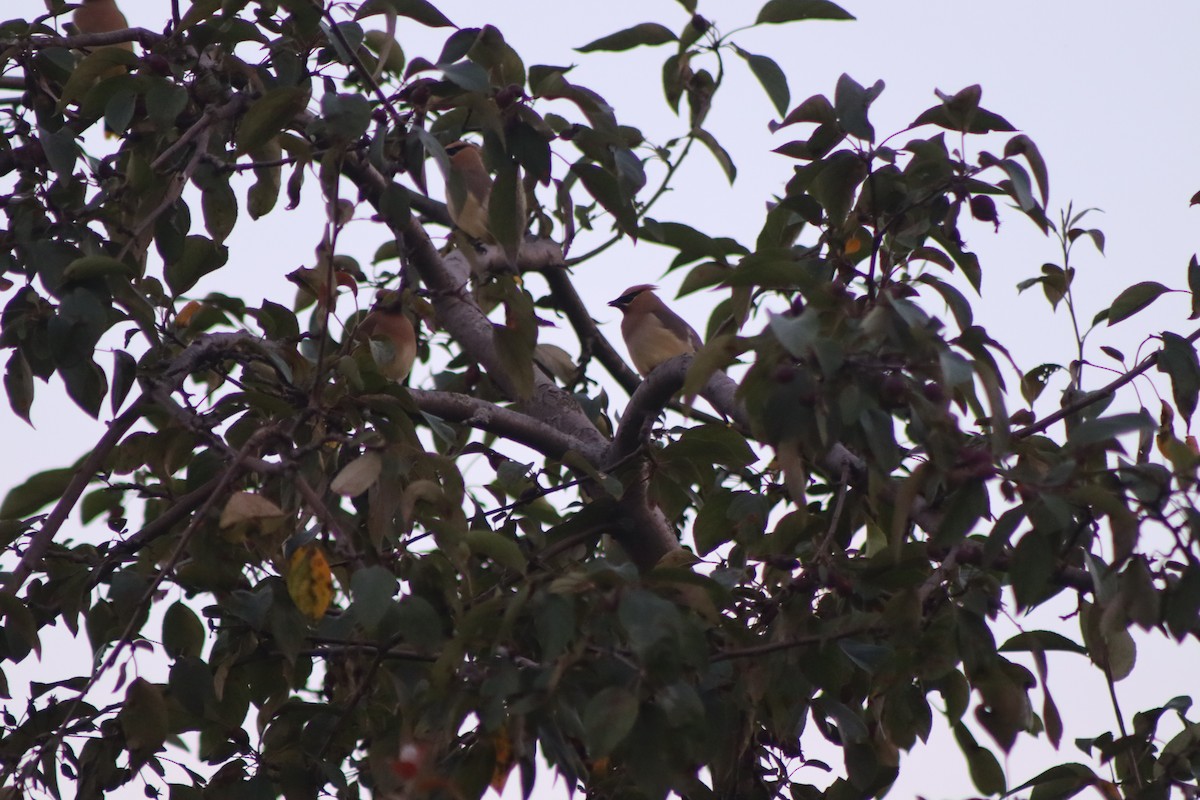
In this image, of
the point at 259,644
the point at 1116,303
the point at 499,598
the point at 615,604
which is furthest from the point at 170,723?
the point at 1116,303

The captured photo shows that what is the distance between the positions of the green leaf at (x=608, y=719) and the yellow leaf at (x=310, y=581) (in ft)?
1.53

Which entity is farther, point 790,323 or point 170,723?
point 170,723

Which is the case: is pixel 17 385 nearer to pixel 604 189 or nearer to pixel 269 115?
pixel 269 115

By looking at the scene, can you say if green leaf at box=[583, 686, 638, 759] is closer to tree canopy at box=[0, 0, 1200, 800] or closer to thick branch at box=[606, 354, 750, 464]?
tree canopy at box=[0, 0, 1200, 800]

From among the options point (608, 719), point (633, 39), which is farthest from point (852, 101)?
point (608, 719)

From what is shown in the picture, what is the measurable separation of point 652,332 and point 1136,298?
296 centimetres

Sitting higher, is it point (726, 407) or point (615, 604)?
point (726, 407)

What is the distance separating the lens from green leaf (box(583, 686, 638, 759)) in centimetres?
154

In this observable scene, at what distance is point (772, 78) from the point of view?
223 centimetres

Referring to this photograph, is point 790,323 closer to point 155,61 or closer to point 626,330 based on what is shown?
point 155,61

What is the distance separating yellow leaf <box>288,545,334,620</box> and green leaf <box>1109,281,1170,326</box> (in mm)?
1454

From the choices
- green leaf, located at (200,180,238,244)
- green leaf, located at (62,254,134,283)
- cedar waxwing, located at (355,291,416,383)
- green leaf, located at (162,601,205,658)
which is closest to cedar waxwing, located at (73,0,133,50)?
cedar waxwing, located at (355,291,416,383)

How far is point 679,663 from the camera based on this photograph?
5.25 feet

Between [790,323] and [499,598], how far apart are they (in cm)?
56
